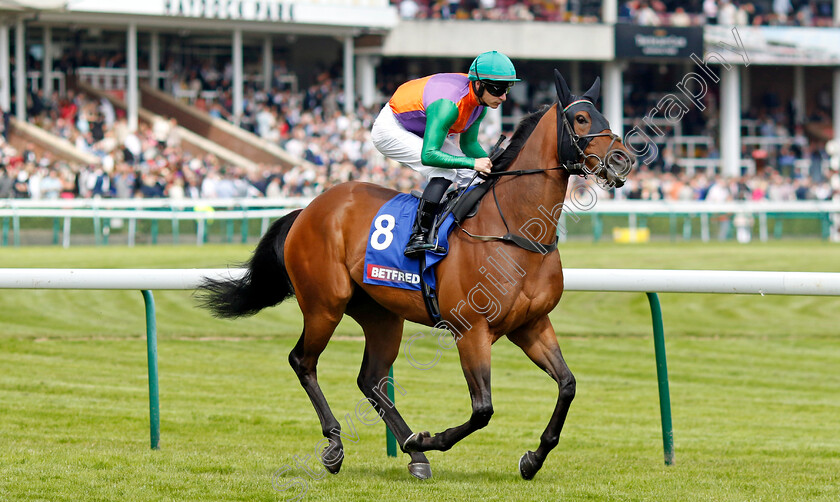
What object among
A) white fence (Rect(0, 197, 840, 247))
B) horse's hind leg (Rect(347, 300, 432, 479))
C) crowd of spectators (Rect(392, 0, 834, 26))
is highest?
crowd of spectators (Rect(392, 0, 834, 26))

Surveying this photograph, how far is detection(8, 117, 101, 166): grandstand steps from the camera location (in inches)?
800

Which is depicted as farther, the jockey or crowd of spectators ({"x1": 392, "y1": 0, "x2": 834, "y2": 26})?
crowd of spectators ({"x1": 392, "y1": 0, "x2": 834, "y2": 26})

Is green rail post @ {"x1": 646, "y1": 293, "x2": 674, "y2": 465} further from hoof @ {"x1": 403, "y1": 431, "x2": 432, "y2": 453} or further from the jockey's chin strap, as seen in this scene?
hoof @ {"x1": 403, "y1": 431, "x2": 432, "y2": 453}

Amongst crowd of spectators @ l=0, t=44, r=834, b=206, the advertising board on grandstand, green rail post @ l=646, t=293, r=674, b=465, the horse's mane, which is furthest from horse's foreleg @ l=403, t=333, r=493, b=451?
the advertising board on grandstand

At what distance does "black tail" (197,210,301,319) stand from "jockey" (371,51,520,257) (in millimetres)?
694

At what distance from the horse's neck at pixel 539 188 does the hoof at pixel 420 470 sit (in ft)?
3.49

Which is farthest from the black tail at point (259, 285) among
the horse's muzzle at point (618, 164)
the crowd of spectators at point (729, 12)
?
the crowd of spectators at point (729, 12)

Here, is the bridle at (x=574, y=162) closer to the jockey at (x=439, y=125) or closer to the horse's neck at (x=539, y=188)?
the horse's neck at (x=539, y=188)

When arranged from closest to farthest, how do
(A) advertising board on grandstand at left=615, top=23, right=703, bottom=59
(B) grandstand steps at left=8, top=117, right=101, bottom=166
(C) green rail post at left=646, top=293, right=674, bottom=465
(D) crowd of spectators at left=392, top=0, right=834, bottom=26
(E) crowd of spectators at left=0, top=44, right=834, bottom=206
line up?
(C) green rail post at left=646, top=293, right=674, bottom=465 < (E) crowd of spectators at left=0, top=44, right=834, bottom=206 < (B) grandstand steps at left=8, top=117, right=101, bottom=166 < (D) crowd of spectators at left=392, top=0, right=834, bottom=26 < (A) advertising board on grandstand at left=615, top=23, right=703, bottom=59

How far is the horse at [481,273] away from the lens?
4.36 meters

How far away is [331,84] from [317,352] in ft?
74.3

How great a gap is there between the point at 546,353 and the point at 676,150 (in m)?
29.7

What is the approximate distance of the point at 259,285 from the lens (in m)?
5.36

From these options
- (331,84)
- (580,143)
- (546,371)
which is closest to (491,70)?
(580,143)
